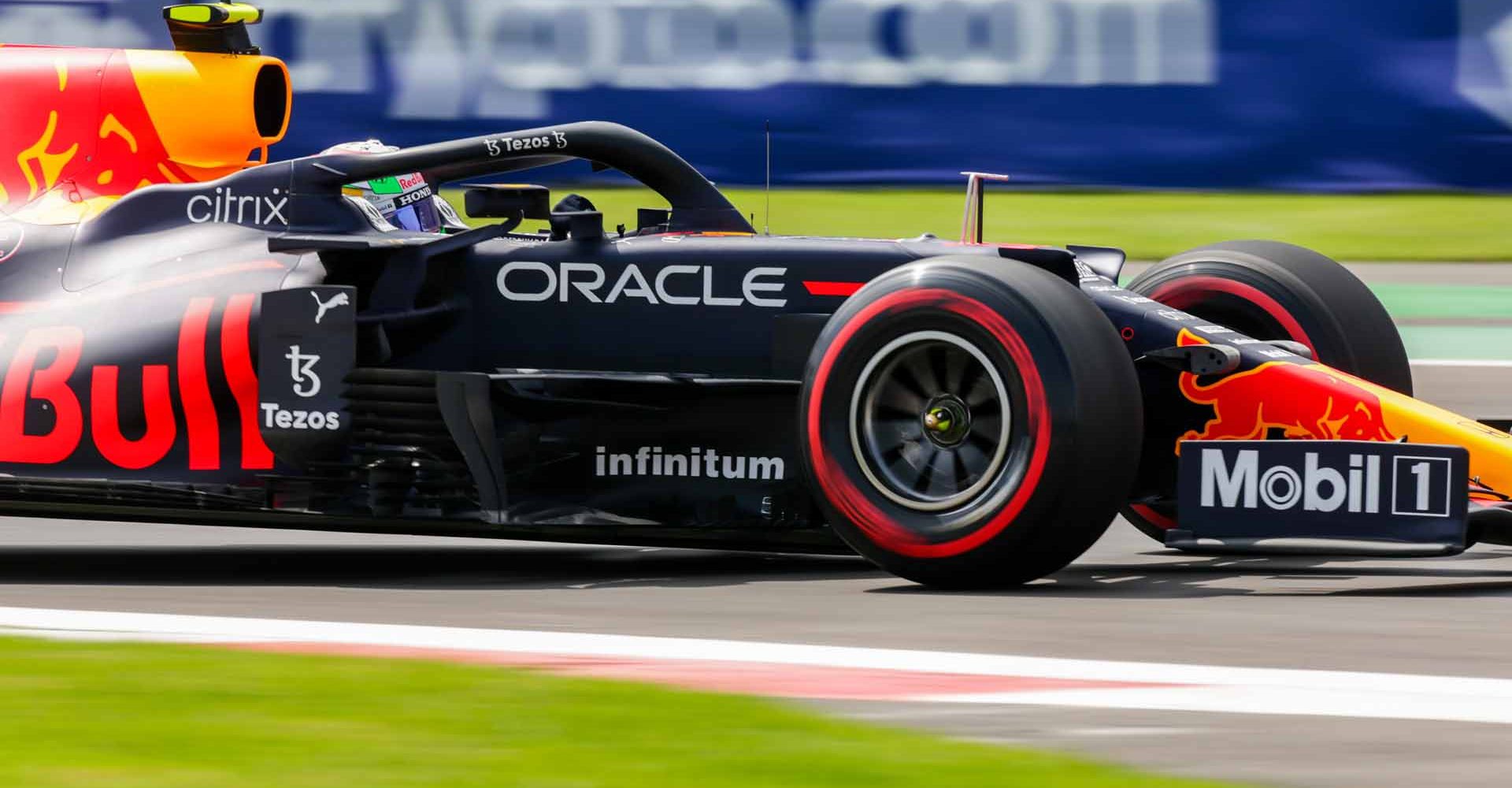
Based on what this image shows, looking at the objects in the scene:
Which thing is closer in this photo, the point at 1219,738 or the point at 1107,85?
the point at 1219,738

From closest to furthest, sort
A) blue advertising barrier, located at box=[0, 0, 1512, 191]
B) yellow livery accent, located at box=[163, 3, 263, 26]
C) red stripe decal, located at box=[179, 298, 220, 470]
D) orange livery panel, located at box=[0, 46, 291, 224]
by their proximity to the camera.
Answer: red stripe decal, located at box=[179, 298, 220, 470]
orange livery panel, located at box=[0, 46, 291, 224]
yellow livery accent, located at box=[163, 3, 263, 26]
blue advertising barrier, located at box=[0, 0, 1512, 191]

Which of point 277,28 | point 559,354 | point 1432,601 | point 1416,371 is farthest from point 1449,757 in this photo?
point 277,28

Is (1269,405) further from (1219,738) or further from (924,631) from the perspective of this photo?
(1219,738)

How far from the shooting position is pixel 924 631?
16.2 ft

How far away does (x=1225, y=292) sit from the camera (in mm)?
7051

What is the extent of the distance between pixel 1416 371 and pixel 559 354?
608 cm

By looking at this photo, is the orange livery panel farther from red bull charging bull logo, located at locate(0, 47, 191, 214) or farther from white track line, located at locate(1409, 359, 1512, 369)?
white track line, located at locate(1409, 359, 1512, 369)

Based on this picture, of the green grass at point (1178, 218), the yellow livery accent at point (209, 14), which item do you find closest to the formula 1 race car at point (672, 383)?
the yellow livery accent at point (209, 14)

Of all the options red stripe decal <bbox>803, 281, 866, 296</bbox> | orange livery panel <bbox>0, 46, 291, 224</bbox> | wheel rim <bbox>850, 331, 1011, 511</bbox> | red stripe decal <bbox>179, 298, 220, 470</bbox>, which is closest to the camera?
wheel rim <bbox>850, 331, 1011, 511</bbox>

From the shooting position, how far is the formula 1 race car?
5.45 meters

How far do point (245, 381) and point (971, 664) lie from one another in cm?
264

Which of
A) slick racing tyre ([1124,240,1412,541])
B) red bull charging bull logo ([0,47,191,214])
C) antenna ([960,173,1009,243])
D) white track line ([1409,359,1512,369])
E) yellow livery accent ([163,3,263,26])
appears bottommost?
white track line ([1409,359,1512,369])

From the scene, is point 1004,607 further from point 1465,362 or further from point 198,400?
point 1465,362

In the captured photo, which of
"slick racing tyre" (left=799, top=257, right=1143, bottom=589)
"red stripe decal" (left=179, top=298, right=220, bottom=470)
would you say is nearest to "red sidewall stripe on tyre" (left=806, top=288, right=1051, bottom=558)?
"slick racing tyre" (left=799, top=257, right=1143, bottom=589)
